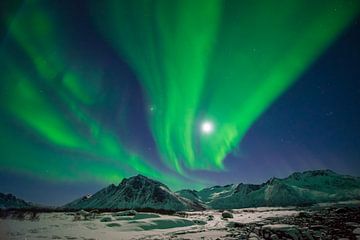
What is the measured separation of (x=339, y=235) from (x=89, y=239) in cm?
2595

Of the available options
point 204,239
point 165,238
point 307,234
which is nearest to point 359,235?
point 307,234

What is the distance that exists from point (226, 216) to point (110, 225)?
41512 millimetres

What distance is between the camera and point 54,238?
2875cm

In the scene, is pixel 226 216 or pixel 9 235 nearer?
pixel 9 235

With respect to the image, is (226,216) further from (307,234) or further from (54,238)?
(54,238)

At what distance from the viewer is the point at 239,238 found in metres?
29.0

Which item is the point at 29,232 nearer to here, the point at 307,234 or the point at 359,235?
the point at 307,234

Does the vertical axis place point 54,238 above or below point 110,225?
below

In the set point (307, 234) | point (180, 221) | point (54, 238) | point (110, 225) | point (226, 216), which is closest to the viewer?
point (54, 238)

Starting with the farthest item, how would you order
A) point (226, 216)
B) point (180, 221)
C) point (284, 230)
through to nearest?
1. point (226, 216)
2. point (180, 221)
3. point (284, 230)

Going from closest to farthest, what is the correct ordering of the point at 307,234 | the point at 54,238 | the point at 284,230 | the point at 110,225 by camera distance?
the point at 54,238 → the point at 307,234 → the point at 284,230 → the point at 110,225

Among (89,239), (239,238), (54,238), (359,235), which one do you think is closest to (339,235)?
(359,235)

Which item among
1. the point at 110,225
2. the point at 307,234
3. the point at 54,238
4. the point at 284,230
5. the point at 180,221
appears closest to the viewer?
the point at 54,238

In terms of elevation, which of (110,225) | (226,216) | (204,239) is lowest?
(204,239)
